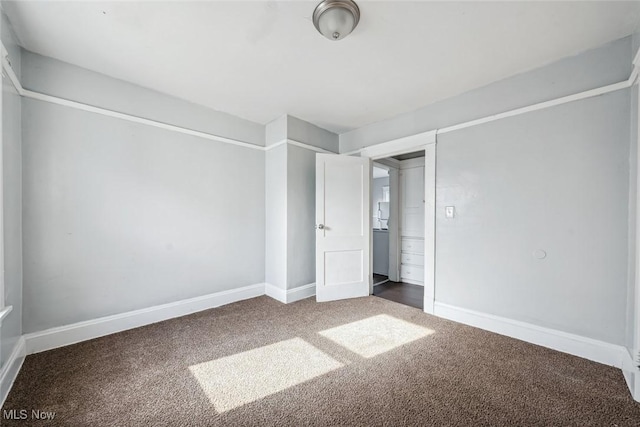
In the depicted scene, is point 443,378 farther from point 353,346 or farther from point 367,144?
point 367,144

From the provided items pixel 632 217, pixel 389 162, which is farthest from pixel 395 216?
pixel 632 217

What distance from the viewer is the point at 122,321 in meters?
2.49

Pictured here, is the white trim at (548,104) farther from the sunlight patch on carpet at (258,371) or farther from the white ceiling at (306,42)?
the sunlight patch on carpet at (258,371)

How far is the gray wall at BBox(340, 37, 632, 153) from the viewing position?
Result: 6.54 ft

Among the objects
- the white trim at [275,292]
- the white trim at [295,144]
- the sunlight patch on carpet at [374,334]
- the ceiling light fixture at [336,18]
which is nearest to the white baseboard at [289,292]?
the white trim at [275,292]

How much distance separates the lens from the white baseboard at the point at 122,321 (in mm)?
2109

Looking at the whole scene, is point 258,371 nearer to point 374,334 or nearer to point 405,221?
point 374,334

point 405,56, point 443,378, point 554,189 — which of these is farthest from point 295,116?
point 443,378

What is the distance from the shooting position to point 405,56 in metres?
2.15

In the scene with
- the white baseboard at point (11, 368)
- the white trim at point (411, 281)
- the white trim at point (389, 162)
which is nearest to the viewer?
the white baseboard at point (11, 368)

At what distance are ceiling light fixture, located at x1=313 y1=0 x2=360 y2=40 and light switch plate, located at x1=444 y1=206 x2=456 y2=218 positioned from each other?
1953mm

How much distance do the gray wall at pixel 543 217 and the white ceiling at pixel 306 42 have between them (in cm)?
57

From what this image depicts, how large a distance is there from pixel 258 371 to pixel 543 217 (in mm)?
2592

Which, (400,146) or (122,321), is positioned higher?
(400,146)
